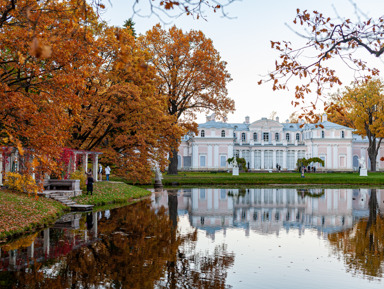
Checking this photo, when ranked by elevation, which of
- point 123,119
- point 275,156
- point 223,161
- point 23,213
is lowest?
point 23,213

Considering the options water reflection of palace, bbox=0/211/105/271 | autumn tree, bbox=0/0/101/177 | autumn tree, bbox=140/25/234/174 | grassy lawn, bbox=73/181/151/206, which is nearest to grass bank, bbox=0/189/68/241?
water reflection of palace, bbox=0/211/105/271

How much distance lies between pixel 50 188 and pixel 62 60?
10226 millimetres

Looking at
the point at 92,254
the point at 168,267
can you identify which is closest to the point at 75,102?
the point at 92,254

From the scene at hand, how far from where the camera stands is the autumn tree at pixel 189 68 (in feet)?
123

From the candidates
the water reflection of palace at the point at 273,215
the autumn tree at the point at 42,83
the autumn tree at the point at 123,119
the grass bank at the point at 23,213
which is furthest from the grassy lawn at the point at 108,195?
the autumn tree at the point at 42,83

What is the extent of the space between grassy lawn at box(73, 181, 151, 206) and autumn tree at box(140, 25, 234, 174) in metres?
11.2

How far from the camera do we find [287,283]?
7.89 metres

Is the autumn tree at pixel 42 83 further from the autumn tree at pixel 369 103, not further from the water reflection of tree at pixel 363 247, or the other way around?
the autumn tree at pixel 369 103

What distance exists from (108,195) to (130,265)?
598 inches

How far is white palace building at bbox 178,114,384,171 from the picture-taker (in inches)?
2648

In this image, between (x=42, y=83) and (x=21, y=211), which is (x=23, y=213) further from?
(x=42, y=83)

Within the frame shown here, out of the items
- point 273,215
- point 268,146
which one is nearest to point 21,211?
point 273,215

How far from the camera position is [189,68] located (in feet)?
126

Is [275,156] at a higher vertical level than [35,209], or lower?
higher
